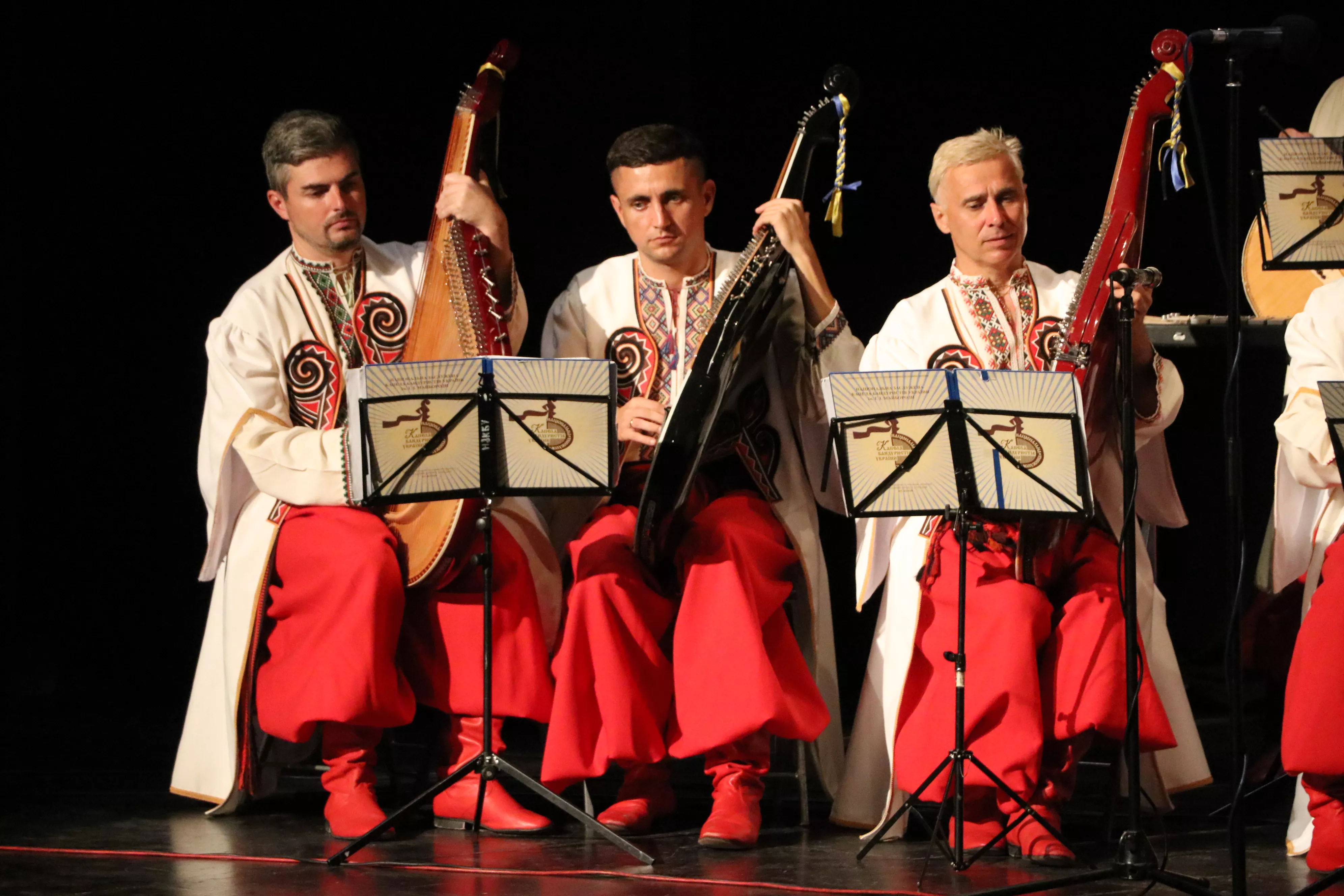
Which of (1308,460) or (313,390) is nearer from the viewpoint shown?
(1308,460)

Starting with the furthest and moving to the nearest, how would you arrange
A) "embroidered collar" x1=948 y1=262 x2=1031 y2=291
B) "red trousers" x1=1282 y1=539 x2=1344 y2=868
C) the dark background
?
the dark background
"embroidered collar" x1=948 y1=262 x2=1031 y2=291
"red trousers" x1=1282 y1=539 x2=1344 y2=868

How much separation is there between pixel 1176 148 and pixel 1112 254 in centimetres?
28

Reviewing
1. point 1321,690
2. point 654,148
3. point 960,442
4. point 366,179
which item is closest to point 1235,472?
point 960,442

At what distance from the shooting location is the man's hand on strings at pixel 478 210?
4.41m

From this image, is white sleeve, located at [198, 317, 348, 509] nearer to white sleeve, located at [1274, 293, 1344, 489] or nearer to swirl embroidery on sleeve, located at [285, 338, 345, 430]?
swirl embroidery on sleeve, located at [285, 338, 345, 430]

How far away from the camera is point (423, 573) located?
431cm

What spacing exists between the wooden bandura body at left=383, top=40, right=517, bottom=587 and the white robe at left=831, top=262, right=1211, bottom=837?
1040mm

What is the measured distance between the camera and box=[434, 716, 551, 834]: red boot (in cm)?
421

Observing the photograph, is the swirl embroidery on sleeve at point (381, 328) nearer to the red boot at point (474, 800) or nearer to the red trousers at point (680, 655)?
the red trousers at point (680, 655)

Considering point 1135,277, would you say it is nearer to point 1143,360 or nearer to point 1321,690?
point 1143,360

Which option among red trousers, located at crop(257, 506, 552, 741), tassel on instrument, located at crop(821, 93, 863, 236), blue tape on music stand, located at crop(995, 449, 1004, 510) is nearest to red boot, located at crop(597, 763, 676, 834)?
red trousers, located at crop(257, 506, 552, 741)

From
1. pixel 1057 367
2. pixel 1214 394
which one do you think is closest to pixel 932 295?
pixel 1057 367

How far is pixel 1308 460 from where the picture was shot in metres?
4.12

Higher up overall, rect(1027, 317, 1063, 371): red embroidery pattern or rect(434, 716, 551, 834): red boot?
rect(1027, 317, 1063, 371): red embroidery pattern
